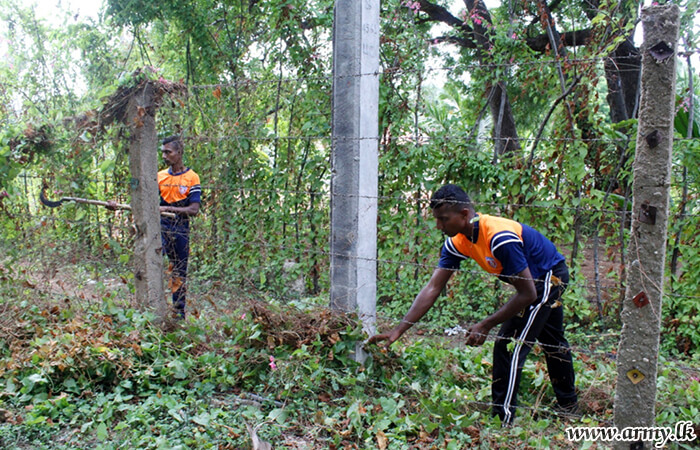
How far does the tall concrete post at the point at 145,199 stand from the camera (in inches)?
163

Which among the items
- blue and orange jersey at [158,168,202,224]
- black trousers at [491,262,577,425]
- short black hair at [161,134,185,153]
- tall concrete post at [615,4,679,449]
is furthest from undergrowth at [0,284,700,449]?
short black hair at [161,134,185,153]

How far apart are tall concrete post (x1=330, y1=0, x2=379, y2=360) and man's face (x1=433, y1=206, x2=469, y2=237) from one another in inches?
17.8

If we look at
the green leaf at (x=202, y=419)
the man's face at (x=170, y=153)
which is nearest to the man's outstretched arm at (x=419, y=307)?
the green leaf at (x=202, y=419)

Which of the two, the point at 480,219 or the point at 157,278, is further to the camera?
the point at 157,278

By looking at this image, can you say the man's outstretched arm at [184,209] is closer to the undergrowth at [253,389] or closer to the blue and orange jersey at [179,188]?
the blue and orange jersey at [179,188]

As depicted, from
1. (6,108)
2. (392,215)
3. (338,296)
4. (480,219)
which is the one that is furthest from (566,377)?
(6,108)

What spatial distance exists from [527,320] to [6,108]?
733 centimetres

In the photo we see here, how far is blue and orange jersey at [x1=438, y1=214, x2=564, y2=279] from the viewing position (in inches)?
129

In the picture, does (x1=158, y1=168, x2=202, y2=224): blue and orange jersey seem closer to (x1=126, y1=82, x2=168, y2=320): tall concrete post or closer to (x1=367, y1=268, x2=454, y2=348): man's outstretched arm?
(x1=126, y1=82, x2=168, y2=320): tall concrete post

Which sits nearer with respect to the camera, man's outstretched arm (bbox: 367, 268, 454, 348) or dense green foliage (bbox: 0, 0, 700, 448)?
dense green foliage (bbox: 0, 0, 700, 448)

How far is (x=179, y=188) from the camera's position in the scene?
5.38 m

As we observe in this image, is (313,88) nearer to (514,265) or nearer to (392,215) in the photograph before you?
(392,215)

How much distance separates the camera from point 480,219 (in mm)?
3459

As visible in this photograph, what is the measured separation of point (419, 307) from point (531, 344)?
29.5 inches
